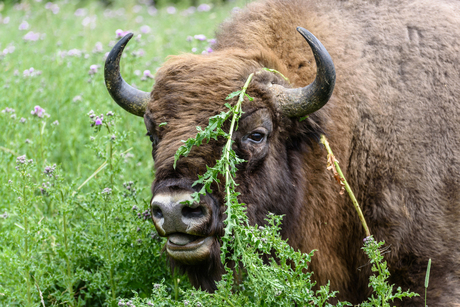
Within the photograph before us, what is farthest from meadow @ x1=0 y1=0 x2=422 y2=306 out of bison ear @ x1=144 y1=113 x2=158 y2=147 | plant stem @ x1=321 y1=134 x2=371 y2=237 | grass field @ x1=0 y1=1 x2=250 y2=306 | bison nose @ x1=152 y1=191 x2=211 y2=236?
plant stem @ x1=321 y1=134 x2=371 y2=237

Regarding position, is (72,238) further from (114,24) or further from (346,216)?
(114,24)

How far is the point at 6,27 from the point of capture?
10625mm

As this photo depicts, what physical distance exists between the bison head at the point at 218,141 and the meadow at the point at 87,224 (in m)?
0.26

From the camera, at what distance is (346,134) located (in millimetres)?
4051

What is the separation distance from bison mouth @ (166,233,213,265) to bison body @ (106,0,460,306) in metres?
0.01

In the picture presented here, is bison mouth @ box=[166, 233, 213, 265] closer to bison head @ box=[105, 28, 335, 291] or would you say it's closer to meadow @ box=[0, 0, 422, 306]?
bison head @ box=[105, 28, 335, 291]

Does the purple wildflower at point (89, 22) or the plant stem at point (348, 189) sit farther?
the purple wildflower at point (89, 22)

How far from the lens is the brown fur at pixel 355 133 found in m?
3.66

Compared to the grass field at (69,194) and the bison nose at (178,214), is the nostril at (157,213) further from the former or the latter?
the grass field at (69,194)

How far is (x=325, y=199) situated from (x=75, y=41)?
291 inches

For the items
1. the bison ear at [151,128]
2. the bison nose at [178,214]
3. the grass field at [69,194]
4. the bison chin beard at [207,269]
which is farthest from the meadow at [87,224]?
the bison ear at [151,128]

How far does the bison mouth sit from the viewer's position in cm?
325

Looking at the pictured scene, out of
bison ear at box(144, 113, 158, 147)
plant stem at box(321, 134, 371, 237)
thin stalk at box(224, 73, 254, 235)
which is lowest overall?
plant stem at box(321, 134, 371, 237)

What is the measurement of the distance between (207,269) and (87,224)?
1.37 metres
